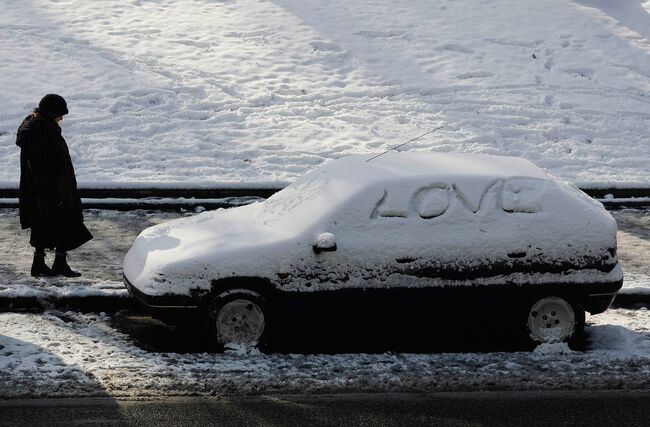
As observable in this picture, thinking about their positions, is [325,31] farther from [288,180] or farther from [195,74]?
[288,180]

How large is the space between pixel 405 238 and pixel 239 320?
141 cm

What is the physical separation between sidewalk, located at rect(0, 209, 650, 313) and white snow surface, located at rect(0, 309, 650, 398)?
694 mm

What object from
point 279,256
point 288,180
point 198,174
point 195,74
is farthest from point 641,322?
point 195,74

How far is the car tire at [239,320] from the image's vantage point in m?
8.67

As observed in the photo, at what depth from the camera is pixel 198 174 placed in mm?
16062

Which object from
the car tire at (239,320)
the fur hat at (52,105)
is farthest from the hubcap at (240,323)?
the fur hat at (52,105)

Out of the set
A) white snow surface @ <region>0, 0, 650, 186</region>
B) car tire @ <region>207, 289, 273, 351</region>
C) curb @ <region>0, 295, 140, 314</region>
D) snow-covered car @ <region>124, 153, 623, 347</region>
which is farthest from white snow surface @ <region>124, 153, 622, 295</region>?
white snow surface @ <region>0, 0, 650, 186</region>

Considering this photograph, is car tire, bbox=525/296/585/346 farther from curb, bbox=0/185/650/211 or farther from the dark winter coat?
curb, bbox=0/185/650/211

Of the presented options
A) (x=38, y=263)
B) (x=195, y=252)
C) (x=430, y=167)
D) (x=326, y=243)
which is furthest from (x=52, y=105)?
(x=430, y=167)

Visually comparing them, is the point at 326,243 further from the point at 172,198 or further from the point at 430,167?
the point at 172,198

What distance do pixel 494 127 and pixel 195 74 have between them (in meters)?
5.16

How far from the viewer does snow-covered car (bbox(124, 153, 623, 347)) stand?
8680 mm

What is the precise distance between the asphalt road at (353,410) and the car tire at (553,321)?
108cm

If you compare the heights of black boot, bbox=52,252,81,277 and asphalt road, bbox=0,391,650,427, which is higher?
black boot, bbox=52,252,81,277
